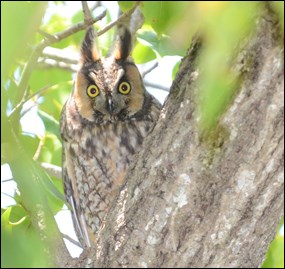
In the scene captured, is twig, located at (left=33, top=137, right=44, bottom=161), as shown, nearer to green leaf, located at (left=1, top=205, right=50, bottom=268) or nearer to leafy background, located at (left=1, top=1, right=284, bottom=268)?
leafy background, located at (left=1, top=1, right=284, bottom=268)

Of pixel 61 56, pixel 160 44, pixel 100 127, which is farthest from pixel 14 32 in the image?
pixel 61 56

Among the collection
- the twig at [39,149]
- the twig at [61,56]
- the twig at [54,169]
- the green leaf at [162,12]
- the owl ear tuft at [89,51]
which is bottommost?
the twig at [54,169]

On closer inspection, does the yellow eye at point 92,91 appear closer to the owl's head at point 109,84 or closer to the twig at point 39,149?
the owl's head at point 109,84

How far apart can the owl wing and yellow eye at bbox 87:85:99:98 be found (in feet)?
0.80

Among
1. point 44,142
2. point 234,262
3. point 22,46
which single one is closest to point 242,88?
point 234,262

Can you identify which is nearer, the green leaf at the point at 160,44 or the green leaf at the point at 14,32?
the green leaf at the point at 14,32

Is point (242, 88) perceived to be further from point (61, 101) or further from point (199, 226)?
point (61, 101)

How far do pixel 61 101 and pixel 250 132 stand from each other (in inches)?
72.3

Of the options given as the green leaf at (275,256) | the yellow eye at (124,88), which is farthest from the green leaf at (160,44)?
the green leaf at (275,256)

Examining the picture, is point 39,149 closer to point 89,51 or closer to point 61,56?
point 89,51

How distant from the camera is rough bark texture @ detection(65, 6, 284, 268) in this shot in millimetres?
1406

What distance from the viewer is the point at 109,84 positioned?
8.77 ft

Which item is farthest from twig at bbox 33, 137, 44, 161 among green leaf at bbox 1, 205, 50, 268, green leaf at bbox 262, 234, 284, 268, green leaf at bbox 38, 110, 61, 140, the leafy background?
green leaf at bbox 1, 205, 50, 268

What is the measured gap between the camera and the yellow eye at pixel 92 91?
273 centimetres
